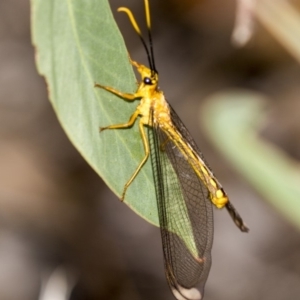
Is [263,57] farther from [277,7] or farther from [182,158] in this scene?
[182,158]

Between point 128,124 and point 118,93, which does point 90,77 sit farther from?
point 128,124

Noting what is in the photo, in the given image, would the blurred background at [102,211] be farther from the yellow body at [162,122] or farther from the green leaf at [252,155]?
the yellow body at [162,122]

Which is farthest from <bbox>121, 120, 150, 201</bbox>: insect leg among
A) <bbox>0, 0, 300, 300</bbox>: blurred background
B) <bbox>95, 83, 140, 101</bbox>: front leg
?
<bbox>0, 0, 300, 300</bbox>: blurred background

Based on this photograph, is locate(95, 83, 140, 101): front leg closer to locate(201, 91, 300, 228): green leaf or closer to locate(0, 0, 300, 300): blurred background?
locate(201, 91, 300, 228): green leaf

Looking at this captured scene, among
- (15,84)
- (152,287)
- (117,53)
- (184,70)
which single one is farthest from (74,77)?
(184,70)

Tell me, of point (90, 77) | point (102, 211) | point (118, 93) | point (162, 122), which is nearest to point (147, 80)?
point (162, 122)

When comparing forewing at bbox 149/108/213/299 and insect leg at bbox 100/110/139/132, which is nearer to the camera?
insect leg at bbox 100/110/139/132
